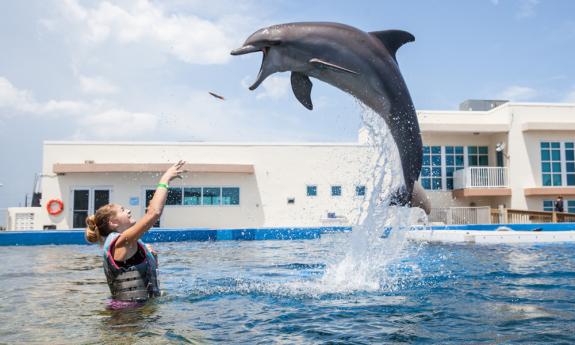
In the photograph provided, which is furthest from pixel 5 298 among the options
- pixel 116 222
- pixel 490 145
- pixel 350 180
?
pixel 490 145

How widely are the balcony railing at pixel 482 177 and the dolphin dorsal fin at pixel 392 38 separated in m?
17.3

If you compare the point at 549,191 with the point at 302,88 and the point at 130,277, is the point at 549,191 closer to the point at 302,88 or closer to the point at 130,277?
the point at 302,88

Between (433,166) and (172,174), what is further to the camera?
(433,166)

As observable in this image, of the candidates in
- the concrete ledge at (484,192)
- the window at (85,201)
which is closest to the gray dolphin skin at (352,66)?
the window at (85,201)

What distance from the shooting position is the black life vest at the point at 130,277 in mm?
4320

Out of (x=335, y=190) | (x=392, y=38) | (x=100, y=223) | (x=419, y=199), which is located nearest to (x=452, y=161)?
(x=335, y=190)

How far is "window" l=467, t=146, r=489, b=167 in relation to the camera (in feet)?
74.5

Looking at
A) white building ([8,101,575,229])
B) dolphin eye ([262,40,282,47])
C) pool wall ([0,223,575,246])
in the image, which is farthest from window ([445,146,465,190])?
dolphin eye ([262,40,282,47])

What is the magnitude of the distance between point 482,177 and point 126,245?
64.9 feet

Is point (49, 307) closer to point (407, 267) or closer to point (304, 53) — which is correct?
point (304, 53)

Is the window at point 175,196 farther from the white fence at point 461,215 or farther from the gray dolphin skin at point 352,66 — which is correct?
the gray dolphin skin at point 352,66

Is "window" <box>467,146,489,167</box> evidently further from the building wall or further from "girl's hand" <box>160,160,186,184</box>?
"girl's hand" <box>160,160,186,184</box>

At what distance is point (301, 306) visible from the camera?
15.7 ft

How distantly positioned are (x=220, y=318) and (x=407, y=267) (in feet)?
15.7
